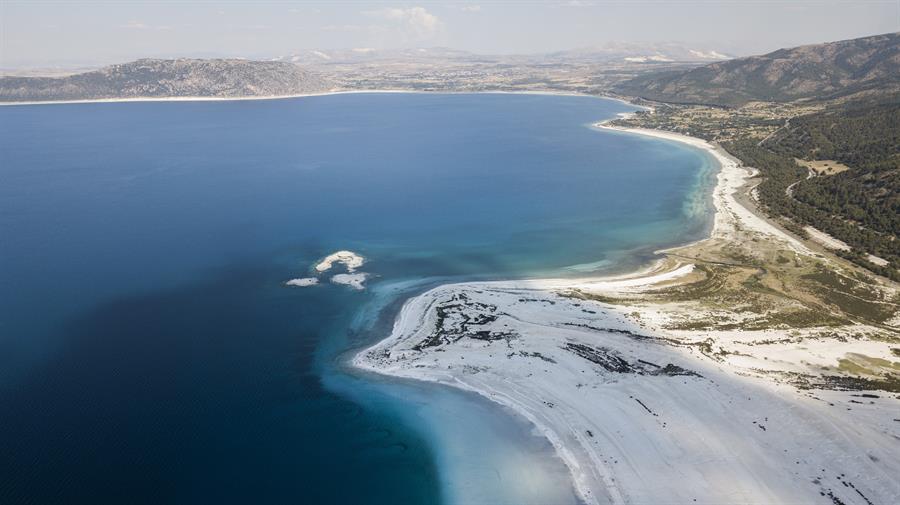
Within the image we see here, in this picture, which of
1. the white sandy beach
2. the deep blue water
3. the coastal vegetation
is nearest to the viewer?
the white sandy beach

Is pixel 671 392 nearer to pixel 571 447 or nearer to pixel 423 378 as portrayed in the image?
pixel 571 447

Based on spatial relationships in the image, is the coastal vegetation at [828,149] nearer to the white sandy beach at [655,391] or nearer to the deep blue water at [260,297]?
the deep blue water at [260,297]

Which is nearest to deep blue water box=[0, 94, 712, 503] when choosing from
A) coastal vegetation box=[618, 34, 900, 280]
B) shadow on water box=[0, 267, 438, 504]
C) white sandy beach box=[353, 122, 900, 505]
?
shadow on water box=[0, 267, 438, 504]

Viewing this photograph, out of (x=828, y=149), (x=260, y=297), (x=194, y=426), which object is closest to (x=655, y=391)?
(x=194, y=426)

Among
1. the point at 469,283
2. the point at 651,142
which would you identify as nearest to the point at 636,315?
the point at 469,283

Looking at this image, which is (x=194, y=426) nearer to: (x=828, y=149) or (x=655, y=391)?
(x=655, y=391)

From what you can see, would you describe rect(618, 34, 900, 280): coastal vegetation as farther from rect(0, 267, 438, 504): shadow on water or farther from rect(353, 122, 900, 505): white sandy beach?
rect(0, 267, 438, 504): shadow on water

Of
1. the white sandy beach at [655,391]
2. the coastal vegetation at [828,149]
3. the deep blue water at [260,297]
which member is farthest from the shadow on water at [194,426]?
the coastal vegetation at [828,149]
